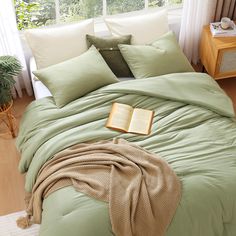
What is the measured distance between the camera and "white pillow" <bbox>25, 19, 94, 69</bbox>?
272 cm

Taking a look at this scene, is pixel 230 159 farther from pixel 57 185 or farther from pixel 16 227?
pixel 16 227

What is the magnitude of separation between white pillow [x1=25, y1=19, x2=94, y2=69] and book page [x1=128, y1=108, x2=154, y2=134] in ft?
2.59

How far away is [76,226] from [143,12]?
91.8 inches

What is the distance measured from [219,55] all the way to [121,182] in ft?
5.36

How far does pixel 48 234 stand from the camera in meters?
1.82

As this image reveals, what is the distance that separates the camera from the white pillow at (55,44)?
8.91 feet

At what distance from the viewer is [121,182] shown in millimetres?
1936

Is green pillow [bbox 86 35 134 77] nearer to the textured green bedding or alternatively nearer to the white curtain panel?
the textured green bedding

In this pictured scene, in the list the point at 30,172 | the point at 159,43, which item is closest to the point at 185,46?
the point at 159,43

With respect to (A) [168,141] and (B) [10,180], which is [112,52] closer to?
(A) [168,141]

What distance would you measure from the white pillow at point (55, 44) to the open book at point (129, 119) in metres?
0.67

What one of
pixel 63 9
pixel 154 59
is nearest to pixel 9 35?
pixel 63 9

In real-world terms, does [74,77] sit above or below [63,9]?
below

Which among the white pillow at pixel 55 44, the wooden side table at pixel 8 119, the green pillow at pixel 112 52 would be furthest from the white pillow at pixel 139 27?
the wooden side table at pixel 8 119
